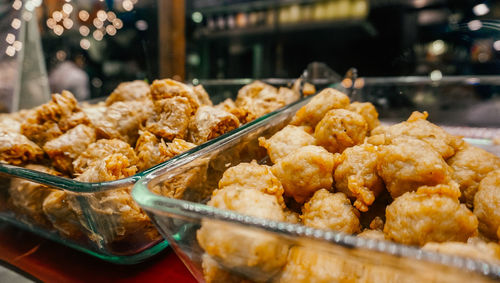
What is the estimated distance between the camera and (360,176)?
115 centimetres

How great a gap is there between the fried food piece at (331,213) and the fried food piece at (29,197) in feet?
3.59

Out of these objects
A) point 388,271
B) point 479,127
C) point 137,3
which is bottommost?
point 479,127

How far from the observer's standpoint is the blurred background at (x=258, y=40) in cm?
499

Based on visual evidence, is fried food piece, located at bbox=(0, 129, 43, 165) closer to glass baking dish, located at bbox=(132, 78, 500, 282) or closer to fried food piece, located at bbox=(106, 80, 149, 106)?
fried food piece, located at bbox=(106, 80, 149, 106)

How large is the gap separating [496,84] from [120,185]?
280 centimetres

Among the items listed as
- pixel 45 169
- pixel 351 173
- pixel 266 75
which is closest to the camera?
pixel 351 173

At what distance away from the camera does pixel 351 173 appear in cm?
Result: 118

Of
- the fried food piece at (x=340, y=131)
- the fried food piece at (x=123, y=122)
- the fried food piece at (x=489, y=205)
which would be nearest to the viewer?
the fried food piece at (x=489, y=205)

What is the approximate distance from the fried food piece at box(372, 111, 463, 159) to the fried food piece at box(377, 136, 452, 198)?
0.18 meters

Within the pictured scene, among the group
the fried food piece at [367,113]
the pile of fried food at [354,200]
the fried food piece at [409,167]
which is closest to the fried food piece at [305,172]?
the pile of fried food at [354,200]

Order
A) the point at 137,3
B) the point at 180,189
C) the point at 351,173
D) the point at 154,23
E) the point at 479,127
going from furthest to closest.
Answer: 1. the point at 137,3
2. the point at 154,23
3. the point at 479,127
4. the point at 351,173
5. the point at 180,189

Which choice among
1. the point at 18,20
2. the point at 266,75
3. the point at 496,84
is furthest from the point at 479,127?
the point at 266,75

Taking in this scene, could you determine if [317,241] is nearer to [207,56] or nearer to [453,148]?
[453,148]

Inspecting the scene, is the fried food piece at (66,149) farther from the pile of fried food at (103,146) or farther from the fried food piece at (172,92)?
the fried food piece at (172,92)
